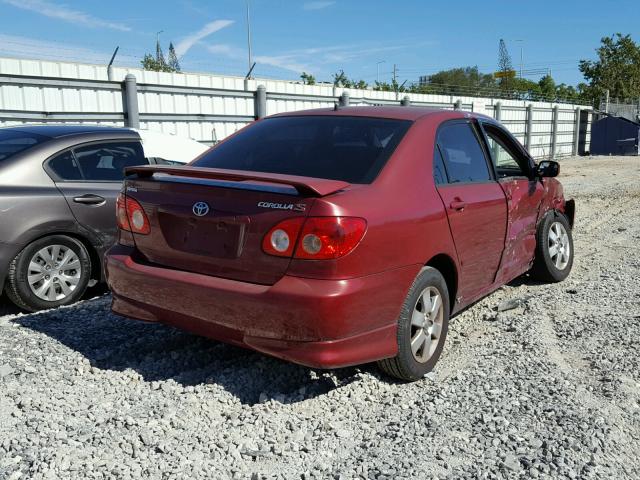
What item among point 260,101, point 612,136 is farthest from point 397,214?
point 612,136

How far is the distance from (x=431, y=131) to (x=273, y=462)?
2.23m

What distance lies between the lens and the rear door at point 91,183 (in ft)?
16.9

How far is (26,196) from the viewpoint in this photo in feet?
15.8

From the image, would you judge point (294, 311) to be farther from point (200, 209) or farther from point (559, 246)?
point (559, 246)

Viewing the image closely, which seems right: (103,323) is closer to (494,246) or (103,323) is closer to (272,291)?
(272,291)

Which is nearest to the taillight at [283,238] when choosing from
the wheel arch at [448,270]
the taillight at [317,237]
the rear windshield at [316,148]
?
the taillight at [317,237]

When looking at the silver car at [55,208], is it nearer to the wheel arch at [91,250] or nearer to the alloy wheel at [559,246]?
the wheel arch at [91,250]

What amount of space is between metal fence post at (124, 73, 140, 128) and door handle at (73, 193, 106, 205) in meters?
5.50

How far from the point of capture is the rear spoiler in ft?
9.95

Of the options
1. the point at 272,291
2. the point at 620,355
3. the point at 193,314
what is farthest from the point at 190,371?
the point at 620,355

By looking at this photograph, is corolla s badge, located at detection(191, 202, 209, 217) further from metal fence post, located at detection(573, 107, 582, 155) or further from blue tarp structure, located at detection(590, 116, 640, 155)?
blue tarp structure, located at detection(590, 116, 640, 155)

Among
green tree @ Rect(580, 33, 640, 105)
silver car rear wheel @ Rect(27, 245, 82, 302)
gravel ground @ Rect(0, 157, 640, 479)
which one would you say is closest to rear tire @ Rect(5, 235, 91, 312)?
silver car rear wheel @ Rect(27, 245, 82, 302)

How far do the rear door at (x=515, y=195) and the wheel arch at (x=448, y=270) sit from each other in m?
0.87

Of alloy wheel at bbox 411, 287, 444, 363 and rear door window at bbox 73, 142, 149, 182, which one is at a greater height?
rear door window at bbox 73, 142, 149, 182
